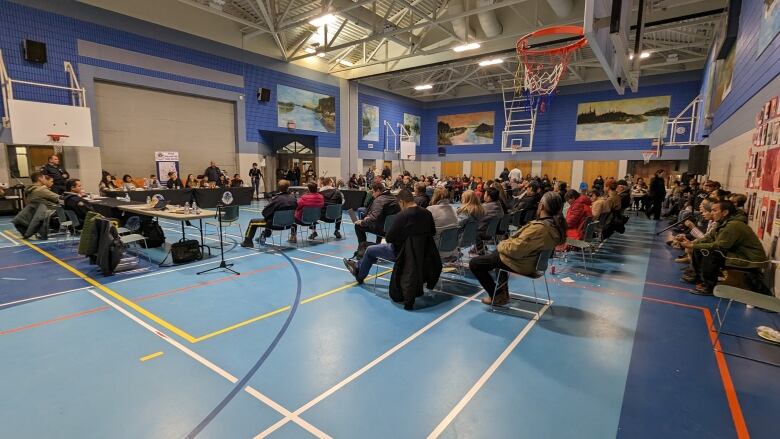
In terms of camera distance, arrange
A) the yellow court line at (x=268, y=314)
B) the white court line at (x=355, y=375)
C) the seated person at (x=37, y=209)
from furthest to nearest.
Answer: the seated person at (x=37, y=209)
the yellow court line at (x=268, y=314)
the white court line at (x=355, y=375)

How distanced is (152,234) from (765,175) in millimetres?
9644

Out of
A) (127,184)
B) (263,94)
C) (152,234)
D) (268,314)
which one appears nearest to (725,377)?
(268,314)

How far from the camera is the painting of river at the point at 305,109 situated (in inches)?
663

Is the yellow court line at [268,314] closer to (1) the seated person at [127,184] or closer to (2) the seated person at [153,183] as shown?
(1) the seated person at [127,184]

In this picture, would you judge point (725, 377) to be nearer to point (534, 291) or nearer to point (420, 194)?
point (534, 291)

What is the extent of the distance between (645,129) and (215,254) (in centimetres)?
2108

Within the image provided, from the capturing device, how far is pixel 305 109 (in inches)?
700

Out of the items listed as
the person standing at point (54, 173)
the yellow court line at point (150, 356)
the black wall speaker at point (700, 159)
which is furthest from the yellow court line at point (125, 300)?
the black wall speaker at point (700, 159)

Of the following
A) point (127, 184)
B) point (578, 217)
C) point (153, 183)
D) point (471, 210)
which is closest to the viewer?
point (471, 210)

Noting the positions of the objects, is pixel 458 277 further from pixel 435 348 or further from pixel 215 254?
pixel 215 254

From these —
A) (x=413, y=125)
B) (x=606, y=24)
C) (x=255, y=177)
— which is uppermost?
(x=413, y=125)

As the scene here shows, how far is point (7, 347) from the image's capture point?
314 cm

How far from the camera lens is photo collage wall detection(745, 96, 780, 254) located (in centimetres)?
439

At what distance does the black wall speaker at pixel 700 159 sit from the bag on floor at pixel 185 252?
13.6 metres
